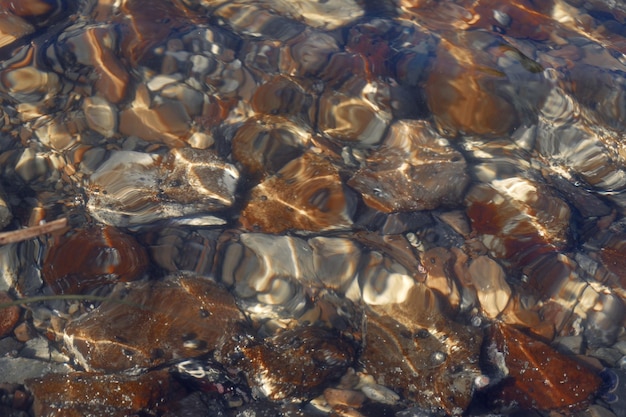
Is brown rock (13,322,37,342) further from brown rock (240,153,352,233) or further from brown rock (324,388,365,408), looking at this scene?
brown rock (324,388,365,408)

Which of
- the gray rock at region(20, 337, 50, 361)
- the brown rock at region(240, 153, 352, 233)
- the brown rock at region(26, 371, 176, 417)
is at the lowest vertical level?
the gray rock at region(20, 337, 50, 361)

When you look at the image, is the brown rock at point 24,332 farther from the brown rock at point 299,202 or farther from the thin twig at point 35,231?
the brown rock at point 299,202

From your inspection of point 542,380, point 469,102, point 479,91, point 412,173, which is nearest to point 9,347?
point 412,173

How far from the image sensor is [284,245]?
418 centimetres

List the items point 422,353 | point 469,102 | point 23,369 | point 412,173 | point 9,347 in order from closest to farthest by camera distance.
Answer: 1. point 23,369
2. point 9,347
3. point 422,353
4. point 412,173
5. point 469,102

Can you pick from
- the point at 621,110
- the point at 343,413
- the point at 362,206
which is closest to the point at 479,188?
the point at 362,206

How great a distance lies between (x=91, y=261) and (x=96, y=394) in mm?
973

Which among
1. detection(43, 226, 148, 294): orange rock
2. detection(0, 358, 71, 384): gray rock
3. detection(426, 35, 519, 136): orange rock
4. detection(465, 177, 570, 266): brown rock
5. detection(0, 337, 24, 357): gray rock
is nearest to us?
detection(0, 358, 71, 384): gray rock

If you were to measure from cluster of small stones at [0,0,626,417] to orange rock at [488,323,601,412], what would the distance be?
0.5 inches

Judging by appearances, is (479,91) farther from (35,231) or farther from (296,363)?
(35,231)

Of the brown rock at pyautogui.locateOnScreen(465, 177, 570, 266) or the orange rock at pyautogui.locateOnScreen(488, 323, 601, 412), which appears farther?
the brown rock at pyautogui.locateOnScreen(465, 177, 570, 266)

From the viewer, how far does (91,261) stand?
12.6ft

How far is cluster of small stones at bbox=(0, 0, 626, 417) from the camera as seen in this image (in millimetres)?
3658

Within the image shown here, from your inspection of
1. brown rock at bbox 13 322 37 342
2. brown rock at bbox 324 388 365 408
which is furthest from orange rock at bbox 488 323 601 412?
brown rock at bbox 13 322 37 342
